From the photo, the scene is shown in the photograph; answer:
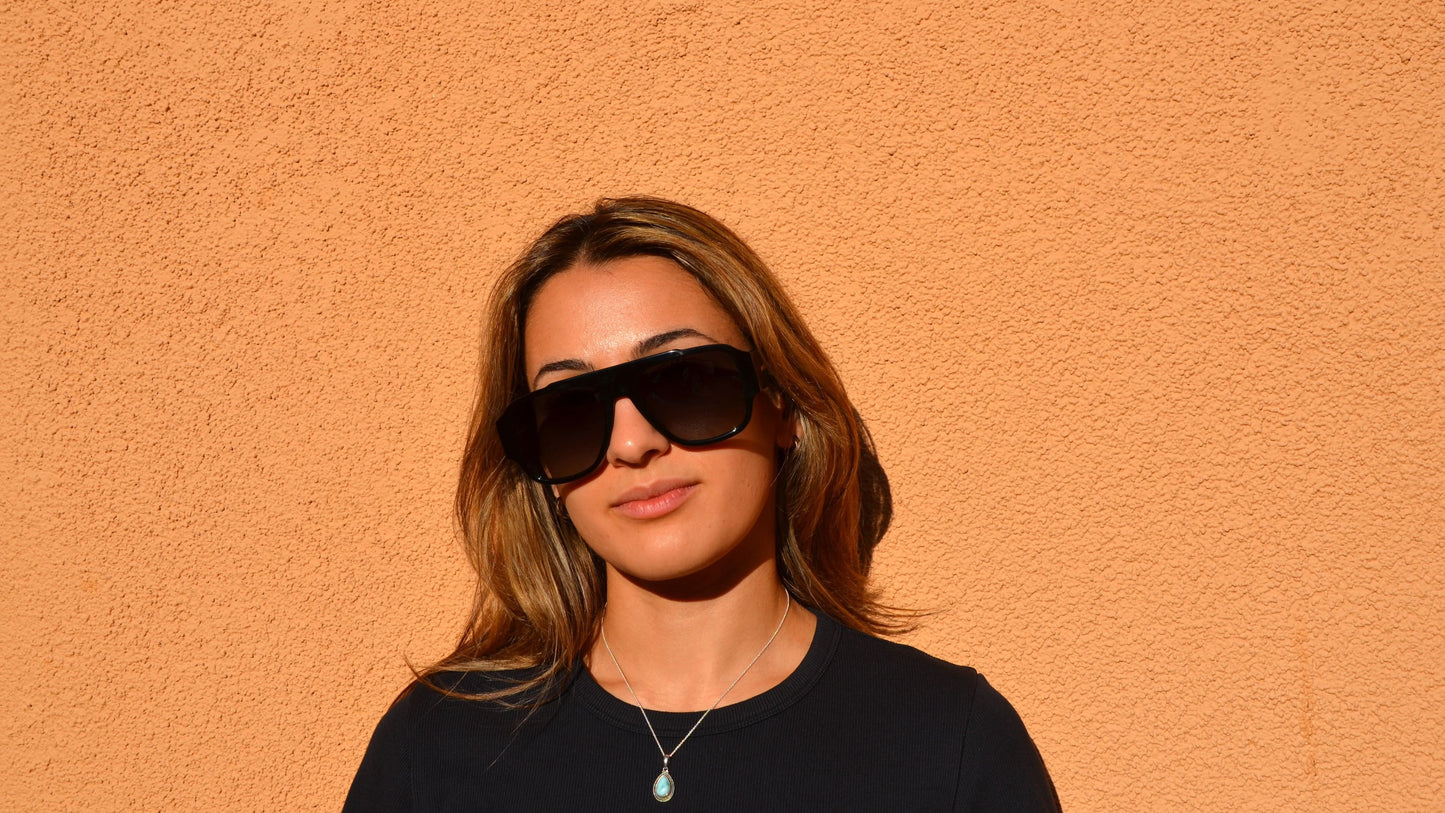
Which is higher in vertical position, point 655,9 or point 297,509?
point 655,9

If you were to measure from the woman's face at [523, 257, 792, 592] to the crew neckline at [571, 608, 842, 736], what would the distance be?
206mm

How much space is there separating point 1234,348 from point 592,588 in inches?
53.9

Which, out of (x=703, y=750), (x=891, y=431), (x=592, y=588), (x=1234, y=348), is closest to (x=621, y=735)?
(x=703, y=750)

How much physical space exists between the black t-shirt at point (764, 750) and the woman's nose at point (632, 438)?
0.46 meters

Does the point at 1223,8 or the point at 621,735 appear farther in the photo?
the point at 1223,8

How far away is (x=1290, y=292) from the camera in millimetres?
1823

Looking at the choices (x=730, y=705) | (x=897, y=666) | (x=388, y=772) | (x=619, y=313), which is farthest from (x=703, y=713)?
(x=619, y=313)

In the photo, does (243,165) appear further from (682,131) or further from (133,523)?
(682,131)

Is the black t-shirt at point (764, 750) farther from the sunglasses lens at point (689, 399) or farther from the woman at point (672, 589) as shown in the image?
the sunglasses lens at point (689, 399)

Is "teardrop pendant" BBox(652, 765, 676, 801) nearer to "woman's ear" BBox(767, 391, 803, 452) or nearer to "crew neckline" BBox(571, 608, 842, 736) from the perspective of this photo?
"crew neckline" BBox(571, 608, 842, 736)

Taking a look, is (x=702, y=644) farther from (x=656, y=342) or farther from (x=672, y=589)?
(x=656, y=342)

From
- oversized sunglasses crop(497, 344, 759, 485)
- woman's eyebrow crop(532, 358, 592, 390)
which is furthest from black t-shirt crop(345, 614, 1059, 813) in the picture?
woman's eyebrow crop(532, 358, 592, 390)

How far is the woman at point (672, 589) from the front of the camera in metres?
1.55

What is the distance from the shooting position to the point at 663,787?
1.56 meters
